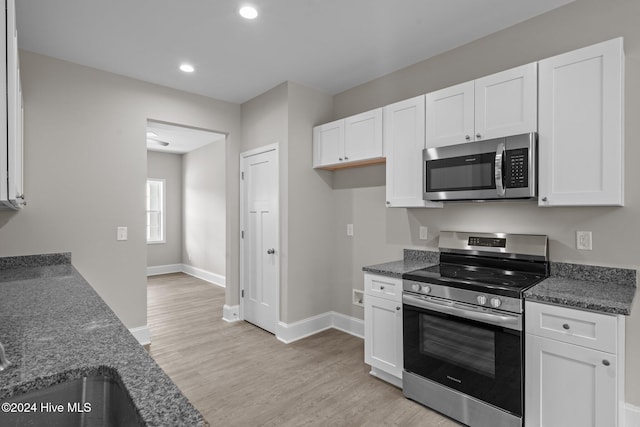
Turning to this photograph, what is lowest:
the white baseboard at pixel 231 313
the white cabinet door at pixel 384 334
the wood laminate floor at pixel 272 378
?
the wood laminate floor at pixel 272 378

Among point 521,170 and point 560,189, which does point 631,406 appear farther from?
point 521,170

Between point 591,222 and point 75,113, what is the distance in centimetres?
419

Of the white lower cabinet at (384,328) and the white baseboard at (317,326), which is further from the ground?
the white lower cabinet at (384,328)

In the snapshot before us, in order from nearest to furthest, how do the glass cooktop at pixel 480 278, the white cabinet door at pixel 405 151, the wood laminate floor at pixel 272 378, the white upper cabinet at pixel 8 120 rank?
the white upper cabinet at pixel 8 120
the glass cooktop at pixel 480 278
the wood laminate floor at pixel 272 378
the white cabinet door at pixel 405 151

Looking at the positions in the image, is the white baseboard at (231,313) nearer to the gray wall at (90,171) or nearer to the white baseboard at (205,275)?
the gray wall at (90,171)

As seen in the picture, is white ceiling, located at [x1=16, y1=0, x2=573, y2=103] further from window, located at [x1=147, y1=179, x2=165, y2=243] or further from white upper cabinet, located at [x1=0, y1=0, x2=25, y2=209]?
window, located at [x1=147, y1=179, x2=165, y2=243]

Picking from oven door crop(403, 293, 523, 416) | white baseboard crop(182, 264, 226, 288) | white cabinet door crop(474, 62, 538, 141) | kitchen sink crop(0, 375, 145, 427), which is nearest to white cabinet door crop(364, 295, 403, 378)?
oven door crop(403, 293, 523, 416)

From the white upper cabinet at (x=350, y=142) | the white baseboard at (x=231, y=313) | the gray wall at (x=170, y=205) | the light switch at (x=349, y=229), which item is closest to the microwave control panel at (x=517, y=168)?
the white upper cabinet at (x=350, y=142)

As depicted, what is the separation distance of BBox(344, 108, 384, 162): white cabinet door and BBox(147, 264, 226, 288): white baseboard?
3.93 m

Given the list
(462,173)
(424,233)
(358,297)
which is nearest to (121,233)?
(358,297)

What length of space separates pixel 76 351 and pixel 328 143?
9.52ft

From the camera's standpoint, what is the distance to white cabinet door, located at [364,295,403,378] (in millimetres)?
2566

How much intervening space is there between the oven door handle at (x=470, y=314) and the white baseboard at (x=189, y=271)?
14.8 ft

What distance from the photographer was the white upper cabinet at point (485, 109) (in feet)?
7.18
